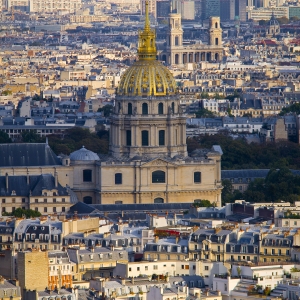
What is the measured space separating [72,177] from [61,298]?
34668mm

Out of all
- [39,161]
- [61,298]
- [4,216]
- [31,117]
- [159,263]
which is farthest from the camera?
[31,117]

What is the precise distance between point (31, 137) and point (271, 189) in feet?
91.8

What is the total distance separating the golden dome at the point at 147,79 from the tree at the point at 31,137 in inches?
709

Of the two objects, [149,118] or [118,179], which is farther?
[149,118]

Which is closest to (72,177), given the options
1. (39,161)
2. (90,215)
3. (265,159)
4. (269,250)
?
(39,161)

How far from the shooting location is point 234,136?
125812 mm

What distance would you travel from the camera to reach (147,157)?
94.5 m

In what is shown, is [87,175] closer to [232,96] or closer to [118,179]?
[118,179]

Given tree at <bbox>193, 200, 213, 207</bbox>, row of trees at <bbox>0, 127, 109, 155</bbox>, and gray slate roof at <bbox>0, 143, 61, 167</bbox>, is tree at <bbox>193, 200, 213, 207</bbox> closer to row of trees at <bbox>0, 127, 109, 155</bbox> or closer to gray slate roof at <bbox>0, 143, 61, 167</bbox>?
gray slate roof at <bbox>0, 143, 61, 167</bbox>

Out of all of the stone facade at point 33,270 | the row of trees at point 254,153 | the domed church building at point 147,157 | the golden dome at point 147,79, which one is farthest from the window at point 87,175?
the stone facade at point 33,270

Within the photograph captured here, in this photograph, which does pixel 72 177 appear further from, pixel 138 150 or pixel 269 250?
pixel 269 250

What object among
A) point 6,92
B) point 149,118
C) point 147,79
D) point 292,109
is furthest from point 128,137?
point 6,92

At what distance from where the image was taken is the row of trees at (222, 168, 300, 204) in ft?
294

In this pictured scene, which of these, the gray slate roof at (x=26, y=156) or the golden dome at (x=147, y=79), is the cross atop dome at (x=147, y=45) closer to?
the golden dome at (x=147, y=79)
